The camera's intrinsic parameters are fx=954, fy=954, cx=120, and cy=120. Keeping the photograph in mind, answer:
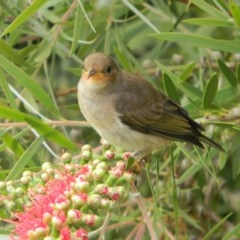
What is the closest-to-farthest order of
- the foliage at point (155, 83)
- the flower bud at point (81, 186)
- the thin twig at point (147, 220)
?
the flower bud at point (81, 186) → the thin twig at point (147, 220) → the foliage at point (155, 83)

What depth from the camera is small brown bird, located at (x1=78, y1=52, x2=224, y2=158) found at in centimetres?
548

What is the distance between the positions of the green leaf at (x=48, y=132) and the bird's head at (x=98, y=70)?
549 millimetres

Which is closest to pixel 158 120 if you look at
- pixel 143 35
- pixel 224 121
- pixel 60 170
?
pixel 224 121

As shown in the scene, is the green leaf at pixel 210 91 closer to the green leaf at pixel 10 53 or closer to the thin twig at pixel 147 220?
the thin twig at pixel 147 220

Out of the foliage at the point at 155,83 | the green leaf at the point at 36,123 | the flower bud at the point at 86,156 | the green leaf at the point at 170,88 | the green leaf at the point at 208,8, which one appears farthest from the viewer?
the green leaf at the point at 170,88

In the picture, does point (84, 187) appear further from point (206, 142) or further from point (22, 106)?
point (22, 106)

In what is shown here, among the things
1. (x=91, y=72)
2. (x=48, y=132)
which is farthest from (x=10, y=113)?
(x=91, y=72)

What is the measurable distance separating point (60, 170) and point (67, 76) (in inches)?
125

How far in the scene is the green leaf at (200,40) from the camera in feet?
16.0

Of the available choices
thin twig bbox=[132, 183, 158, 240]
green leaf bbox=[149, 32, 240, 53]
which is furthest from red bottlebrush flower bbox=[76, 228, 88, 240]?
green leaf bbox=[149, 32, 240, 53]

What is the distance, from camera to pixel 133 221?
18.4 ft

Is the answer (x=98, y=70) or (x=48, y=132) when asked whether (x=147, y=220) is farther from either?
(x=98, y=70)

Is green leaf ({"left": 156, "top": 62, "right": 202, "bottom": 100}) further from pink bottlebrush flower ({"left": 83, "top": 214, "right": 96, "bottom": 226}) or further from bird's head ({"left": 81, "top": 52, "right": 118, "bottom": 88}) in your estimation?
pink bottlebrush flower ({"left": 83, "top": 214, "right": 96, "bottom": 226})

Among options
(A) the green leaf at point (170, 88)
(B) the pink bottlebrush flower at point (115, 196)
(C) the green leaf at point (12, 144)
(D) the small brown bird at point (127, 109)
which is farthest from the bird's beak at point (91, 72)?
(B) the pink bottlebrush flower at point (115, 196)
